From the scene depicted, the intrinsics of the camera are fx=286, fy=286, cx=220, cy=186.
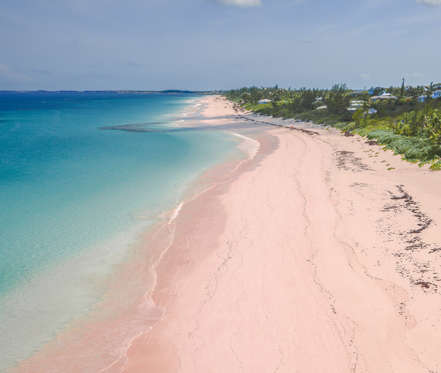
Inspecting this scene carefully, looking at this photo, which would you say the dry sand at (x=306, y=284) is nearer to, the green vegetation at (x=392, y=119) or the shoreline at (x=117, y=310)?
the shoreline at (x=117, y=310)

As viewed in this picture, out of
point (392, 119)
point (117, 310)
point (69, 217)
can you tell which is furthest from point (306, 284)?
point (392, 119)

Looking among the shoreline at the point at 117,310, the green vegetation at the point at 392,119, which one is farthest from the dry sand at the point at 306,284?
the green vegetation at the point at 392,119

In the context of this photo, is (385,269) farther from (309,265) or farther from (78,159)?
(78,159)

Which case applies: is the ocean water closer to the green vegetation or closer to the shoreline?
the shoreline

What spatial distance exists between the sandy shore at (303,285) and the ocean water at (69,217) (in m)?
2.04

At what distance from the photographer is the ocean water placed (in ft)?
28.2

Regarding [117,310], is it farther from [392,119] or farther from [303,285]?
[392,119]

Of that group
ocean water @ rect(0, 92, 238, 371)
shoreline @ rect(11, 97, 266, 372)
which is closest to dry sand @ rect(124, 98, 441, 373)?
shoreline @ rect(11, 97, 266, 372)

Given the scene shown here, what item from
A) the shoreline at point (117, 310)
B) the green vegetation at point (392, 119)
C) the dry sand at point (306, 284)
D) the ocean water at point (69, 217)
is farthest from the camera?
the green vegetation at point (392, 119)

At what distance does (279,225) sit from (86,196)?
12.7m

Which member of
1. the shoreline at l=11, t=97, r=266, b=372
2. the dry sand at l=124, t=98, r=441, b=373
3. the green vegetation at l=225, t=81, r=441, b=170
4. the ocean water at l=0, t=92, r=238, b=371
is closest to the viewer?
the dry sand at l=124, t=98, r=441, b=373

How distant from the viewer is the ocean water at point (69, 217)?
8602 mm

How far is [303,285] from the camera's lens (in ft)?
Answer: 27.1

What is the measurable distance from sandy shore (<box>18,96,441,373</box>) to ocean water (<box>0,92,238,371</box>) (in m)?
2.04
